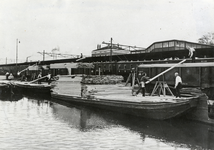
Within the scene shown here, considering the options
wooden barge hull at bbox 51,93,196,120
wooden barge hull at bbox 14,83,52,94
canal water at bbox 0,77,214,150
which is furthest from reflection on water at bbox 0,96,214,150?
wooden barge hull at bbox 14,83,52,94

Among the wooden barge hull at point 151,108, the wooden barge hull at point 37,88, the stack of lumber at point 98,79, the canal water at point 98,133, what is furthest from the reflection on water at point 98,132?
the wooden barge hull at point 37,88

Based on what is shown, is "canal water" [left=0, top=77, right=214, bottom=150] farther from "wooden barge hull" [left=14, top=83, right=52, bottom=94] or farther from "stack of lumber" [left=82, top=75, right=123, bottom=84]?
"wooden barge hull" [left=14, top=83, right=52, bottom=94]

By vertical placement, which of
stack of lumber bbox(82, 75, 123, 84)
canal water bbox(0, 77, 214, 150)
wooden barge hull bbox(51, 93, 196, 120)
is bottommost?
canal water bbox(0, 77, 214, 150)

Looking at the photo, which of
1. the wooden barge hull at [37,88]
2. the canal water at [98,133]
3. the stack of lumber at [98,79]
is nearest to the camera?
the canal water at [98,133]

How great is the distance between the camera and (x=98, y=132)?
10492mm

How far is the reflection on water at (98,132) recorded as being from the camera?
28.7 ft

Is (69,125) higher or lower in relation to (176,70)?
lower

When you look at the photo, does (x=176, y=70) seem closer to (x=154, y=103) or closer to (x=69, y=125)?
(x=154, y=103)

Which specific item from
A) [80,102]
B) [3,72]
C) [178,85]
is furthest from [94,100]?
[3,72]

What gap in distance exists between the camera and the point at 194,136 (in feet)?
33.7

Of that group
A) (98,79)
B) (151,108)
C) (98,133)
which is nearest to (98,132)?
(98,133)

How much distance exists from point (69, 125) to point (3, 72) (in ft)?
259

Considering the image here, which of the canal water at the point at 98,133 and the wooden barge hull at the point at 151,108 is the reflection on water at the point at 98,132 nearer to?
the canal water at the point at 98,133

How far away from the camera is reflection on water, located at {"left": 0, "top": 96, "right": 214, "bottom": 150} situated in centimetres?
876
